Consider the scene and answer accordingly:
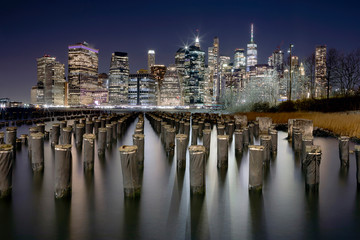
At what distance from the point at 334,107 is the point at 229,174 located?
26.5 meters

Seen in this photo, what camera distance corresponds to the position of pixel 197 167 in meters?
5.72

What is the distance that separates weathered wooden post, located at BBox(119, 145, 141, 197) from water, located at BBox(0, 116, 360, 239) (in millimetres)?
226

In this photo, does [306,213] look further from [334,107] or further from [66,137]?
[334,107]

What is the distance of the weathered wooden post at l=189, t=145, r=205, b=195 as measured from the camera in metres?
5.65

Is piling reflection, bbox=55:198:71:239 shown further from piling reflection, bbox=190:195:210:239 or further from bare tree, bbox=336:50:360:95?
bare tree, bbox=336:50:360:95

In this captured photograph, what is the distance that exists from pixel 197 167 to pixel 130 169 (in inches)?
52.9

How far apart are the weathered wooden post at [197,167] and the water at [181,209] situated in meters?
0.25

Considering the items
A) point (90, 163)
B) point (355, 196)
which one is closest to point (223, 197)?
point (355, 196)

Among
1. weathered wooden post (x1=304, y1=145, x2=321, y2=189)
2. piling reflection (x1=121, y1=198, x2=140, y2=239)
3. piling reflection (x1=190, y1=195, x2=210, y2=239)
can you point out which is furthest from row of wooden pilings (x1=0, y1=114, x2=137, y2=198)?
weathered wooden post (x1=304, y1=145, x2=321, y2=189)

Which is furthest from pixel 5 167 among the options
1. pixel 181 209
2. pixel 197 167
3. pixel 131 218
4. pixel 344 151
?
pixel 344 151

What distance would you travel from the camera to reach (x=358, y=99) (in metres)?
28.7

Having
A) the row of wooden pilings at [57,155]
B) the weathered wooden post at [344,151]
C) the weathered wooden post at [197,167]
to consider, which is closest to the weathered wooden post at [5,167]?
the row of wooden pilings at [57,155]

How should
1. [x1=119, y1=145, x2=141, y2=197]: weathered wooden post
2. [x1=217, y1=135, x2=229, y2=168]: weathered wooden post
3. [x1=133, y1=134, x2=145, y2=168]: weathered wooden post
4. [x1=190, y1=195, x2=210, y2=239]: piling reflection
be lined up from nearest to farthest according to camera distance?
1. [x1=190, y1=195, x2=210, y2=239]: piling reflection
2. [x1=119, y1=145, x2=141, y2=197]: weathered wooden post
3. [x1=217, y1=135, x2=229, y2=168]: weathered wooden post
4. [x1=133, y1=134, x2=145, y2=168]: weathered wooden post

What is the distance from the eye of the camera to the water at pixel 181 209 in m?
4.56
